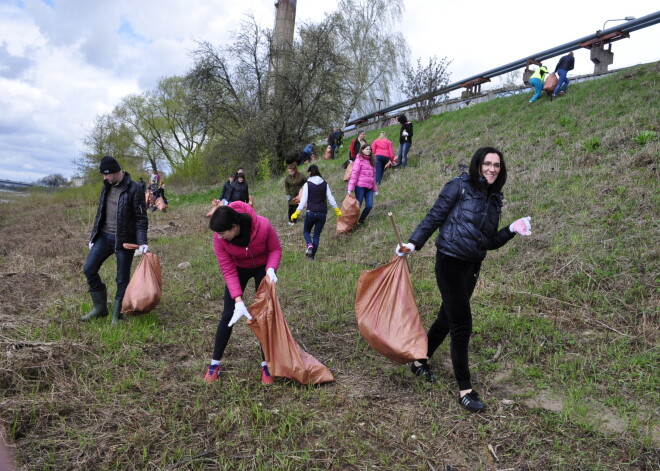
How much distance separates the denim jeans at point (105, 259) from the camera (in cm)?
436

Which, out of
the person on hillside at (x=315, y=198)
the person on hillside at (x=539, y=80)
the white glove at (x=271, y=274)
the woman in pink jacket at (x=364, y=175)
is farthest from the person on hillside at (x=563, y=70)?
the white glove at (x=271, y=274)

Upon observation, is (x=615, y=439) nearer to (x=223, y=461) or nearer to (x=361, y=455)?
(x=361, y=455)

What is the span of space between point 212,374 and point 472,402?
1.92 m

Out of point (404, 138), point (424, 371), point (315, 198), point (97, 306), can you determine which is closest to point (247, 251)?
point (424, 371)

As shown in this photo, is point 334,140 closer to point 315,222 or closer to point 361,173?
point 361,173

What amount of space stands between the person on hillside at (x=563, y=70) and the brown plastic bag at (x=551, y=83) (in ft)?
0.29

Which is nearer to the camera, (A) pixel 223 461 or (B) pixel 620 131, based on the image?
(A) pixel 223 461

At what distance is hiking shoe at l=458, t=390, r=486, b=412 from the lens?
9.53 feet

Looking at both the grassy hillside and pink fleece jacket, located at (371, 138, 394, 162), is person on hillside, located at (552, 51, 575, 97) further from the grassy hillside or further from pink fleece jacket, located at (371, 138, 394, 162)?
pink fleece jacket, located at (371, 138, 394, 162)

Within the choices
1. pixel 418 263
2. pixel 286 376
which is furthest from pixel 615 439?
pixel 418 263

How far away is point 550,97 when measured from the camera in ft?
34.9

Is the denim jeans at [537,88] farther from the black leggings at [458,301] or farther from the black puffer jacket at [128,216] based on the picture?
the black puffer jacket at [128,216]

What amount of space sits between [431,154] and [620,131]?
481 centimetres

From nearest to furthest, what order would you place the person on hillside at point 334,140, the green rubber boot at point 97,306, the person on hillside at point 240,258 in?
the person on hillside at point 240,258, the green rubber boot at point 97,306, the person on hillside at point 334,140
